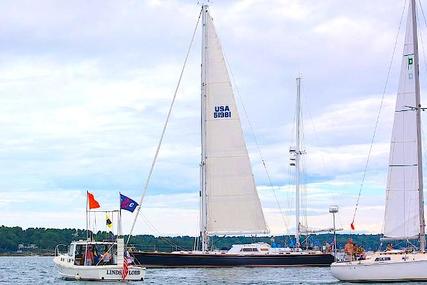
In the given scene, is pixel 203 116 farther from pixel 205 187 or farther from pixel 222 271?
pixel 222 271

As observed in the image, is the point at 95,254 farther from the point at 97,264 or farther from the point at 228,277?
the point at 228,277

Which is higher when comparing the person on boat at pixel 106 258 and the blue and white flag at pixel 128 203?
the blue and white flag at pixel 128 203

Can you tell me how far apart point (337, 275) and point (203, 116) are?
21835mm

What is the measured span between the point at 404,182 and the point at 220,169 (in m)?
20.8

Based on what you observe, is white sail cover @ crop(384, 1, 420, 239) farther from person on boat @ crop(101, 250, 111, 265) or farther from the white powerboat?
person on boat @ crop(101, 250, 111, 265)

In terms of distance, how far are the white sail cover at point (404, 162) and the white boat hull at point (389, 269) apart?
2171mm

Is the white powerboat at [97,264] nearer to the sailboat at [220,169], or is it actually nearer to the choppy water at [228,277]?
the choppy water at [228,277]

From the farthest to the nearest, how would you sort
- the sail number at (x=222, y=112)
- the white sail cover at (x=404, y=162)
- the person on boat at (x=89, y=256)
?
the sail number at (x=222, y=112) → the person on boat at (x=89, y=256) → the white sail cover at (x=404, y=162)

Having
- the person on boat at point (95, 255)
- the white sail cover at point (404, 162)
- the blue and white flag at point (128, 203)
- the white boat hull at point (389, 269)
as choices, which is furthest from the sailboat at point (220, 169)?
the white sail cover at point (404, 162)

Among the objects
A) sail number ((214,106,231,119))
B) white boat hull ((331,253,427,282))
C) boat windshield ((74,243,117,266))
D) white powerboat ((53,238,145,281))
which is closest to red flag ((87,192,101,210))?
white powerboat ((53,238,145,281))

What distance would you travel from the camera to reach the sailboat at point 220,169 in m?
73.3

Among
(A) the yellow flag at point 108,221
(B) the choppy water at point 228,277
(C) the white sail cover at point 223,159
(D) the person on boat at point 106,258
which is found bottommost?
(B) the choppy water at point 228,277

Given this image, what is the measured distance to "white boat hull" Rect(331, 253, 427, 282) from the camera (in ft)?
173

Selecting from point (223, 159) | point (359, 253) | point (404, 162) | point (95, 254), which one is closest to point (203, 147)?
point (223, 159)
